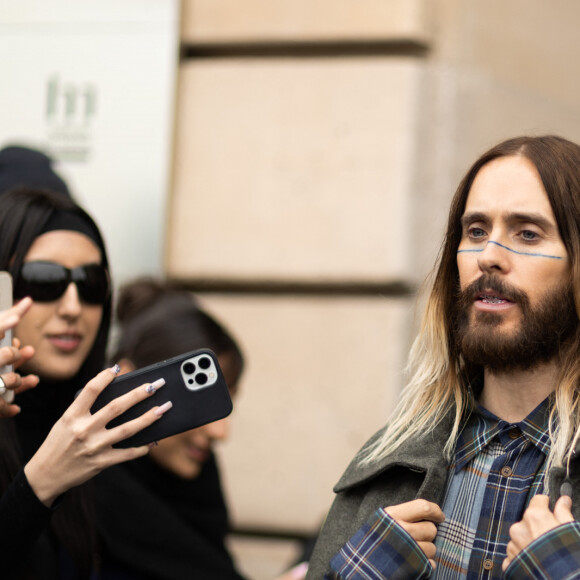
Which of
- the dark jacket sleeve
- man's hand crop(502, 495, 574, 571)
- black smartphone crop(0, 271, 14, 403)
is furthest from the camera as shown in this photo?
black smartphone crop(0, 271, 14, 403)

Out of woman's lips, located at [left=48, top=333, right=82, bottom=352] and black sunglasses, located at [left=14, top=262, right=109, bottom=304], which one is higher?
black sunglasses, located at [left=14, top=262, right=109, bottom=304]

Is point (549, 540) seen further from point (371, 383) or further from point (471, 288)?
point (371, 383)

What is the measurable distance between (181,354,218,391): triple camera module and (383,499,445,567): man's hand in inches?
18.9

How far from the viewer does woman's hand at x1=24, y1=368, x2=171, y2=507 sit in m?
2.25

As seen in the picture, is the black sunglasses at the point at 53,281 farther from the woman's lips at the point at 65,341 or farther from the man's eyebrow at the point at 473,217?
the man's eyebrow at the point at 473,217

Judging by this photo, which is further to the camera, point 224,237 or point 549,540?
point 224,237

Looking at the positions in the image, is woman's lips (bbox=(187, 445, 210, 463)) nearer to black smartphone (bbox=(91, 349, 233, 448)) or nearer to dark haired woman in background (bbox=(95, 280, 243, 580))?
dark haired woman in background (bbox=(95, 280, 243, 580))

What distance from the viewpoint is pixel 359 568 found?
6.75 feet

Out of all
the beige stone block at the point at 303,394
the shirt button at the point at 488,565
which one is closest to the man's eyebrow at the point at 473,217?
the shirt button at the point at 488,565

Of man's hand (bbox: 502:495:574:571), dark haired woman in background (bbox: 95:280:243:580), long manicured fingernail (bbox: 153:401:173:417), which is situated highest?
long manicured fingernail (bbox: 153:401:173:417)

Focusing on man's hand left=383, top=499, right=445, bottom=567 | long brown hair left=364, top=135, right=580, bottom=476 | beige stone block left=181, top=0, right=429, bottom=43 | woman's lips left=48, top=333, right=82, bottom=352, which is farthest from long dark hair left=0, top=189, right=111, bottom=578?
beige stone block left=181, top=0, right=429, bottom=43

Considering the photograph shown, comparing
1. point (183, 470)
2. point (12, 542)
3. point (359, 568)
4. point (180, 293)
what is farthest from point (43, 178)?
point (359, 568)

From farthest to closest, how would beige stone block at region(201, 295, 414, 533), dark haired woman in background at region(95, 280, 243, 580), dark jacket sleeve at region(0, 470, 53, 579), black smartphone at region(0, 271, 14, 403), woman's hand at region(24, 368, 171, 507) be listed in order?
beige stone block at region(201, 295, 414, 533), dark haired woman in background at region(95, 280, 243, 580), black smartphone at region(0, 271, 14, 403), dark jacket sleeve at region(0, 470, 53, 579), woman's hand at region(24, 368, 171, 507)

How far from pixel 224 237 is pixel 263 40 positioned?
0.78m
